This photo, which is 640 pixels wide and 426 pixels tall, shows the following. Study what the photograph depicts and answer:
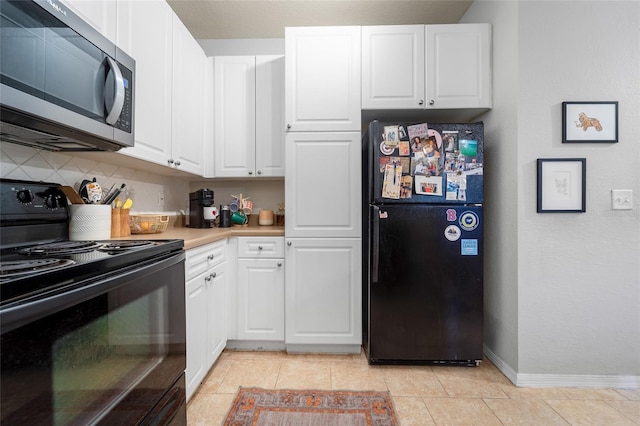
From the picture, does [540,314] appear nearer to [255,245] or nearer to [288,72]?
[255,245]

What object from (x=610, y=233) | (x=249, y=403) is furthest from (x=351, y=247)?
(x=610, y=233)

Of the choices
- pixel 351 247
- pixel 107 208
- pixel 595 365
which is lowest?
pixel 595 365

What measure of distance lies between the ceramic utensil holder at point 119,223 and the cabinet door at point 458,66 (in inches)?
77.0

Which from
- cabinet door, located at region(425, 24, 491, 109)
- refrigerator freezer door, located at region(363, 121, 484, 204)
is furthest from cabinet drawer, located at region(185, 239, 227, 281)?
cabinet door, located at region(425, 24, 491, 109)

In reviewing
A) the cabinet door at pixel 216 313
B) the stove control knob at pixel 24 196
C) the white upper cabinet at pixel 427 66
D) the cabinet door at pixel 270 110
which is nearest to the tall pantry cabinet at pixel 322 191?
the white upper cabinet at pixel 427 66

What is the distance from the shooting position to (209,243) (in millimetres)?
1733

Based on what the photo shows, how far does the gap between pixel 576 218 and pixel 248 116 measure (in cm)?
228

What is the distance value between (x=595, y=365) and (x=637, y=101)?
152 centimetres

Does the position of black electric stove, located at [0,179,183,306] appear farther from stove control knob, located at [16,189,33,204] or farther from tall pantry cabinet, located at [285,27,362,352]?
tall pantry cabinet, located at [285,27,362,352]

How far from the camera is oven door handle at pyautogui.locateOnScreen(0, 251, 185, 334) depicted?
56 centimetres

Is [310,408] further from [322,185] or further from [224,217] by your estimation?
[224,217]

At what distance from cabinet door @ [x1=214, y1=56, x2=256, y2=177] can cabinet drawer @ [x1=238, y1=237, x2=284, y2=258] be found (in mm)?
597

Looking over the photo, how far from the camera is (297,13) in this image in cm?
236

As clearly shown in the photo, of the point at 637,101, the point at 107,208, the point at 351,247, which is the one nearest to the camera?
the point at 107,208
